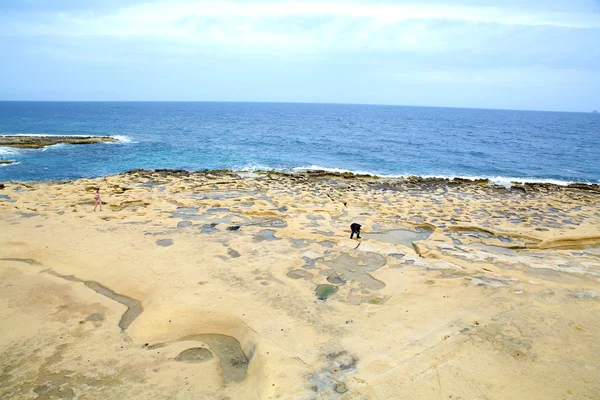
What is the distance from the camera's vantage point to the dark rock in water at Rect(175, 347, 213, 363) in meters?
Answer: 7.91

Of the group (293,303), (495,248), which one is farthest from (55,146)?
(495,248)

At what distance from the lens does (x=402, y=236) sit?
16.2 m

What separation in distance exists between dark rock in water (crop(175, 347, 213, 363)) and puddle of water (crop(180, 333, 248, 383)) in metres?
0.19

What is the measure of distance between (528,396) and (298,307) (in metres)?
5.40

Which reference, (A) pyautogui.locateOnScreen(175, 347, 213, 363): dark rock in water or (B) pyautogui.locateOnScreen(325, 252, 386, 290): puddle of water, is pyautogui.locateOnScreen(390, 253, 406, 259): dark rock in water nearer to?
(B) pyautogui.locateOnScreen(325, 252, 386, 290): puddle of water

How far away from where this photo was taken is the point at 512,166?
1560 inches

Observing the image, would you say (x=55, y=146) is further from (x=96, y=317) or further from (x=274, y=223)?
(x=96, y=317)

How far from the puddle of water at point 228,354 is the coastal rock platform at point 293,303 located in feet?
0.12

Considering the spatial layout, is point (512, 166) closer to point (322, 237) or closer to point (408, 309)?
point (322, 237)

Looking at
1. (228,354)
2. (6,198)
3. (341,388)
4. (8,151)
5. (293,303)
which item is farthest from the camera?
(8,151)

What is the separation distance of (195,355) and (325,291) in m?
4.22

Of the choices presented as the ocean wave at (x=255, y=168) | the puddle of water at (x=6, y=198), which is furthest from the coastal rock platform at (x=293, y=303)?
the ocean wave at (x=255, y=168)

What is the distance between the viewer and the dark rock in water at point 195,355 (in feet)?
26.0

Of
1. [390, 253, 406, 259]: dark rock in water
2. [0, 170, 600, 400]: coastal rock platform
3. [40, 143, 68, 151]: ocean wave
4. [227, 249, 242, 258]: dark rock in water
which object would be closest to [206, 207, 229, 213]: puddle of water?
[0, 170, 600, 400]: coastal rock platform
